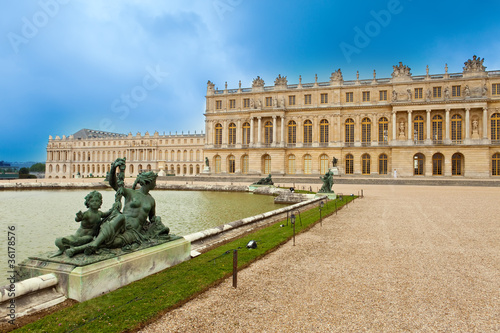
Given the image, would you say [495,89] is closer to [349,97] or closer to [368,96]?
[368,96]

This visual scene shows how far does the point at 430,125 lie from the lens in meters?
43.6

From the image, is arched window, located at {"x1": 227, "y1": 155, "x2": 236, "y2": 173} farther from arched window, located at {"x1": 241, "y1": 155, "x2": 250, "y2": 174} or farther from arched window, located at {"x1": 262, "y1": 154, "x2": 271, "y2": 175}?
arched window, located at {"x1": 262, "y1": 154, "x2": 271, "y2": 175}

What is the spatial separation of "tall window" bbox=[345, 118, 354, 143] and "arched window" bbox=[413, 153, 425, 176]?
28.8 feet

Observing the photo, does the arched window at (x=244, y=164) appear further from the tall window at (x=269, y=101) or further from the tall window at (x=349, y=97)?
the tall window at (x=349, y=97)

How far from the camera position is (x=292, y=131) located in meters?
49.3

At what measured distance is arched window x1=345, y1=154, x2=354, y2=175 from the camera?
47188 mm

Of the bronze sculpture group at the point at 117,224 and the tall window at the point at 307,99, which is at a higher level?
the tall window at the point at 307,99

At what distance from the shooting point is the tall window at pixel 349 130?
47188 mm

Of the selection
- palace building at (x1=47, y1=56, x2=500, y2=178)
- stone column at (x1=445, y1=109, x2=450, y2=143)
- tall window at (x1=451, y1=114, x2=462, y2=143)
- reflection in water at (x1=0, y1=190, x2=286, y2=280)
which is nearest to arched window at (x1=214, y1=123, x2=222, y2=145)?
palace building at (x1=47, y1=56, x2=500, y2=178)

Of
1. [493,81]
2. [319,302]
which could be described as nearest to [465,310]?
[319,302]

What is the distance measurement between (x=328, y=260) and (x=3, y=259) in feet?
26.4

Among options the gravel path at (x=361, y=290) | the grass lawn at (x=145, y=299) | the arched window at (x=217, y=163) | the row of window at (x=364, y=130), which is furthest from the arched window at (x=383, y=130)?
the grass lawn at (x=145, y=299)

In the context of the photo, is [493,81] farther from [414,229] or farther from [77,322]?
[77,322]

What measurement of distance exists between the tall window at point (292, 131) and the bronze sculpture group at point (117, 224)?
43.8 m
